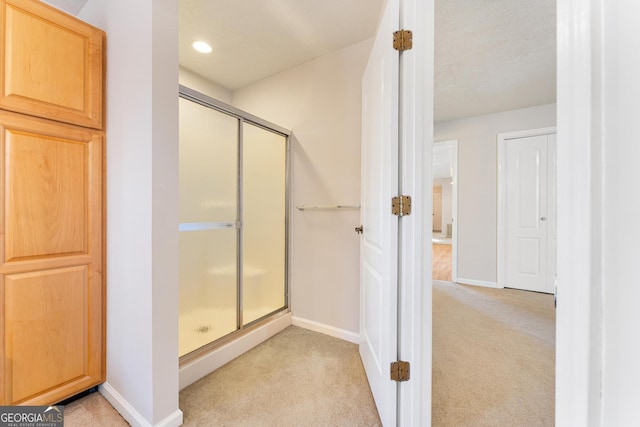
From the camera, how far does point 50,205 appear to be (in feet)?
4.44

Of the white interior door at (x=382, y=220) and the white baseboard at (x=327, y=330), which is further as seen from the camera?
the white baseboard at (x=327, y=330)

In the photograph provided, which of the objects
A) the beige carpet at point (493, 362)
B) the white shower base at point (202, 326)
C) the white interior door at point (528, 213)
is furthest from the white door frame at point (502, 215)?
the white shower base at point (202, 326)

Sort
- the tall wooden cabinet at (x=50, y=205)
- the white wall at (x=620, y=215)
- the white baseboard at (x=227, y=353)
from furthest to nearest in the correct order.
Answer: the white baseboard at (x=227, y=353), the tall wooden cabinet at (x=50, y=205), the white wall at (x=620, y=215)

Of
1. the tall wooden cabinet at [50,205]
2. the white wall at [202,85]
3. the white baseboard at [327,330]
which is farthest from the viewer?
the white wall at [202,85]

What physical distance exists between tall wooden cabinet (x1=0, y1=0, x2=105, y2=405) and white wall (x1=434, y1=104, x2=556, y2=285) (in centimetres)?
410

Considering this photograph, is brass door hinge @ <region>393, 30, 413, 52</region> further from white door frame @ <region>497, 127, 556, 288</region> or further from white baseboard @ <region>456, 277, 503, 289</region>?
white baseboard @ <region>456, 277, 503, 289</region>

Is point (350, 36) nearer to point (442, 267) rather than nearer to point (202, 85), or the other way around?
point (202, 85)

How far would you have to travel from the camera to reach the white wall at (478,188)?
366 centimetres

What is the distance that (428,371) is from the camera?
117 centimetres

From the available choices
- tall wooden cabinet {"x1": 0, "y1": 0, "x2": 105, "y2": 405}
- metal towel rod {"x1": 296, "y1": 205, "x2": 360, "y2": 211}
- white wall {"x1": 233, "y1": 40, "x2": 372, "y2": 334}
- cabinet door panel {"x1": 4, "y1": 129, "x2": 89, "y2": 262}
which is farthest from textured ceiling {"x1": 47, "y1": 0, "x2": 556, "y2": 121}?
metal towel rod {"x1": 296, "y1": 205, "x2": 360, "y2": 211}

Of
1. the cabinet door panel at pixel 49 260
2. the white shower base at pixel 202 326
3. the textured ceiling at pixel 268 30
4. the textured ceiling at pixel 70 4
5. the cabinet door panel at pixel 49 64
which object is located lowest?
the white shower base at pixel 202 326

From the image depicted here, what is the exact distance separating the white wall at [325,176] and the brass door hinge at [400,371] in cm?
97

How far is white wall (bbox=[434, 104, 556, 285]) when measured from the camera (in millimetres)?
3664

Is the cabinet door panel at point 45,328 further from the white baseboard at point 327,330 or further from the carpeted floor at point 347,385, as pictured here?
the white baseboard at point 327,330
